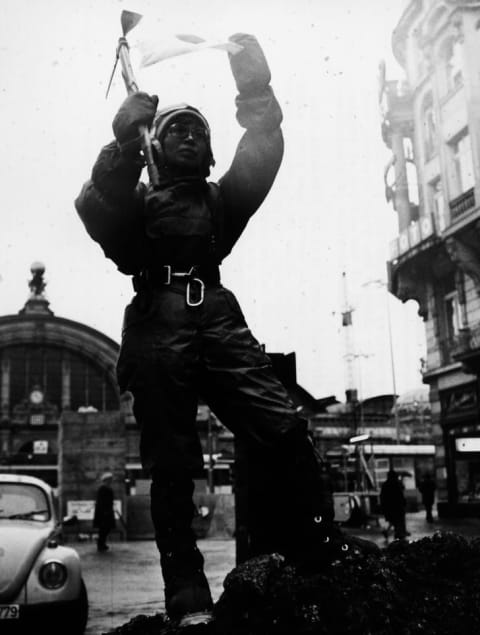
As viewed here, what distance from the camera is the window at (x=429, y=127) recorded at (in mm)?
22594

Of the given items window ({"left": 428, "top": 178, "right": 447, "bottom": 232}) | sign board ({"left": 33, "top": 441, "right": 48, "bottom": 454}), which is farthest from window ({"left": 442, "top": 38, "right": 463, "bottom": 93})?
sign board ({"left": 33, "top": 441, "right": 48, "bottom": 454})

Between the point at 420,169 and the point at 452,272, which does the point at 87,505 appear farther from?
the point at 420,169

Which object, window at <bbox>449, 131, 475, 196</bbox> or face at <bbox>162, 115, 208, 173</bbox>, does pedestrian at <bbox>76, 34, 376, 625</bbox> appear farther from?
window at <bbox>449, 131, 475, 196</bbox>

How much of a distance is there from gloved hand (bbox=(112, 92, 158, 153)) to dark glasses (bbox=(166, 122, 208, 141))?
0.14 metres

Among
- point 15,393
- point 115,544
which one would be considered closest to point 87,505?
point 115,544

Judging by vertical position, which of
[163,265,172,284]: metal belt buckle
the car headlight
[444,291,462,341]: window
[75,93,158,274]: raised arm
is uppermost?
[444,291,462,341]: window

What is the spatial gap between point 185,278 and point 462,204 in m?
18.8

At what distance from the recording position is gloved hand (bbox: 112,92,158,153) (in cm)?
280

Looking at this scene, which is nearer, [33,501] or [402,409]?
[33,501]

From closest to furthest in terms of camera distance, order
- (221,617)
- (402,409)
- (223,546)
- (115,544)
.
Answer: (221,617)
(223,546)
(115,544)
(402,409)

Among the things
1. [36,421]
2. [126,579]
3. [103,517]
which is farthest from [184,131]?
[36,421]

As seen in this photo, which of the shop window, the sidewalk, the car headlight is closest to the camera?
the car headlight

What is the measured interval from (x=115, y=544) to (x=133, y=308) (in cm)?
1710

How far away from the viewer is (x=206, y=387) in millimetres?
2889
